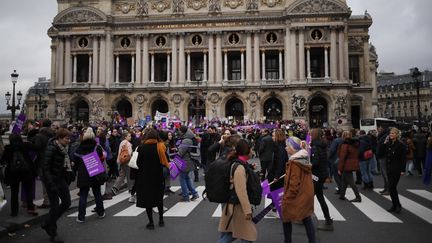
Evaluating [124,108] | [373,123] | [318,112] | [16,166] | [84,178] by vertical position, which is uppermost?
[124,108]

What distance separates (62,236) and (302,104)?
125ft

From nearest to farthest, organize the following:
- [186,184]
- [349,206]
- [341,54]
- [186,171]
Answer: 1. [349,206]
2. [186,171]
3. [186,184]
4. [341,54]

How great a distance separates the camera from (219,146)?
469 inches

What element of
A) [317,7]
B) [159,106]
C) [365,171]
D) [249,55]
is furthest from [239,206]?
[159,106]

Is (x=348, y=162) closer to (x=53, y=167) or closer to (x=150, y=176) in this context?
(x=150, y=176)

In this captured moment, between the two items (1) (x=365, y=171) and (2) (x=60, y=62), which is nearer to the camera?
(1) (x=365, y=171)

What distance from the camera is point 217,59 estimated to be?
151 ft

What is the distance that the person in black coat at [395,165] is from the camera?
980 cm

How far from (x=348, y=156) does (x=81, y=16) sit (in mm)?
43945

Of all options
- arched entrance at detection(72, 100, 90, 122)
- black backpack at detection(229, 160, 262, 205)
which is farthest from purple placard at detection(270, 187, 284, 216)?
arched entrance at detection(72, 100, 90, 122)

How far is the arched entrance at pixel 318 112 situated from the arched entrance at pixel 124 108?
22.1 metres

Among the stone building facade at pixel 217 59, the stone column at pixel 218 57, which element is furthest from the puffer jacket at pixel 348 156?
the stone column at pixel 218 57

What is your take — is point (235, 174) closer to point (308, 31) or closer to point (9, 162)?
point (9, 162)

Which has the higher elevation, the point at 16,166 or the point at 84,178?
the point at 16,166
